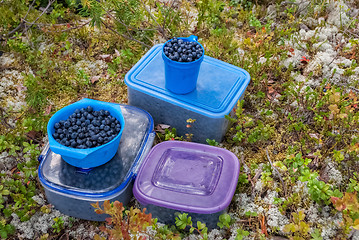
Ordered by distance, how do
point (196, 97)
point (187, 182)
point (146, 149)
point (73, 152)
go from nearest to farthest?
point (73, 152) → point (187, 182) → point (146, 149) → point (196, 97)

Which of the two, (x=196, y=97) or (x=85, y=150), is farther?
(x=196, y=97)

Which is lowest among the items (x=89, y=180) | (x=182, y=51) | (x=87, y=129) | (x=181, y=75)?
(x=89, y=180)

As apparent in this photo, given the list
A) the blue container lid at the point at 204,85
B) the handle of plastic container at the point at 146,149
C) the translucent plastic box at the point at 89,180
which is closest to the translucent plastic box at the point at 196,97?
the blue container lid at the point at 204,85

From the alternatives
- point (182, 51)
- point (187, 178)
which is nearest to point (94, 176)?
point (187, 178)

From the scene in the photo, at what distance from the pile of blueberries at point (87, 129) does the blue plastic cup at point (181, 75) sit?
1.63 feet

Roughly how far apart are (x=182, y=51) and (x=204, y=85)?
1.16 feet

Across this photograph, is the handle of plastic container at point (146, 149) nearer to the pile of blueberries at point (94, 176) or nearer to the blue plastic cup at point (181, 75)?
the pile of blueberries at point (94, 176)

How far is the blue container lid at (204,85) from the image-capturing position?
7.79ft

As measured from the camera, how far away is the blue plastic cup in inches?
87.4

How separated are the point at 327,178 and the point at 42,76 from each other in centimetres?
241

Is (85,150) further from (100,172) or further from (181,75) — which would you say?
(181,75)

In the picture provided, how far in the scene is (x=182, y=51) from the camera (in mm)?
Answer: 2277

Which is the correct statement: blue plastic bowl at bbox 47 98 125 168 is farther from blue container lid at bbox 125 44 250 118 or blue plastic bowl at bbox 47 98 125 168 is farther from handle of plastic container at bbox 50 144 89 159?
blue container lid at bbox 125 44 250 118

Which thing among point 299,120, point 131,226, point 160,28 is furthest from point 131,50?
point 131,226
